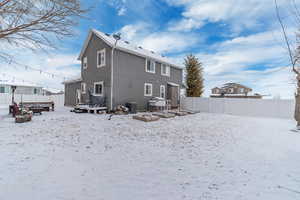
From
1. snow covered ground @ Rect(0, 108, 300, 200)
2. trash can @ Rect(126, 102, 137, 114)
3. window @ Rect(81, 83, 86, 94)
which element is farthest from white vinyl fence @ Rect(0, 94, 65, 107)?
snow covered ground @ Rect(0, 108, 300, 200)

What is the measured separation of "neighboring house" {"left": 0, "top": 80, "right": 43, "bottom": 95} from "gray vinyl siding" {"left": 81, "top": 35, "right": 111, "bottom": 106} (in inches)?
726

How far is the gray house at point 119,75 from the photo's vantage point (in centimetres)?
1110

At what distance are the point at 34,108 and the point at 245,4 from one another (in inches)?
550

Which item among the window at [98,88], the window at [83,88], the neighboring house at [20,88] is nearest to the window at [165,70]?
the window at [98,88]

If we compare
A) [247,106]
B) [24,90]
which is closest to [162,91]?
[247,106]

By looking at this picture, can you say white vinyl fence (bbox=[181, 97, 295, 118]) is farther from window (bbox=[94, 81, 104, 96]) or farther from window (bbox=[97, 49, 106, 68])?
window (bbox=[97, 49, 106, 68])

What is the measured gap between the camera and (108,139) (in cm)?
448

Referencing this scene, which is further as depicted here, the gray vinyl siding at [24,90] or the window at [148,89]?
the gray vinyl siding at [24,90]

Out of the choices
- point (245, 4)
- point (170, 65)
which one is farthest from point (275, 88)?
point (245, 4)

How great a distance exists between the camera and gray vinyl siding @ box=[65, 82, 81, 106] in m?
15.4

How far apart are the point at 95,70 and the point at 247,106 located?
13712 mm

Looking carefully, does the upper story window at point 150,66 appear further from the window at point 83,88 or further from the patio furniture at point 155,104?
the window at point 83,88

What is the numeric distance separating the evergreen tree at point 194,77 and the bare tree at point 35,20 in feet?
54.8

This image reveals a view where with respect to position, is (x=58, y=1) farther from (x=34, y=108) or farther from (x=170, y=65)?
(x=170, y=65)
